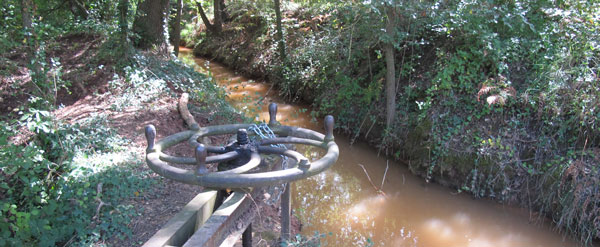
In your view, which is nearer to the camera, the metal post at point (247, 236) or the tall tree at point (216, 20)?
the metal post at point (247, 236)

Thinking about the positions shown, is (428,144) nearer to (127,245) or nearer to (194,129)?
(194,129)

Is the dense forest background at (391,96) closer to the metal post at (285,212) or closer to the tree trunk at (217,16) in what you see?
the metal post at (285,212)

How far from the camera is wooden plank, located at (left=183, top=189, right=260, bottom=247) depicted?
220 centimetres

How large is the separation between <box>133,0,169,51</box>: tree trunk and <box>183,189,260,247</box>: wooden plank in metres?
4.96

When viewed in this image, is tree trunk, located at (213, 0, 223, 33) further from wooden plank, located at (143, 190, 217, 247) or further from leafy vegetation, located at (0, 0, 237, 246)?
wooden plank, located at (143, 190, 217, 247)

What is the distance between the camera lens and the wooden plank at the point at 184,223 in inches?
85.5

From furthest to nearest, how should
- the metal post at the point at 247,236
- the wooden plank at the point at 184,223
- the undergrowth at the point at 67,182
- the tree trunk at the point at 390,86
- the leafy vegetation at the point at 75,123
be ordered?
the tree trunk at the point at 390,86
the leafy vegetation at the point at 75,123
the undergrowth at the point at 67,182
the metal post at the point at 247,236
the wooden plank at the point at 184,223

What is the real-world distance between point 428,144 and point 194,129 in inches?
147

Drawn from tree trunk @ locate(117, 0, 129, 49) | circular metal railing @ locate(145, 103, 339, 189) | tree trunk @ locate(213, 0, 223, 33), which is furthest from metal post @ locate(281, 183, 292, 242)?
tree trunk @ locate(213, 0, 223, 33)

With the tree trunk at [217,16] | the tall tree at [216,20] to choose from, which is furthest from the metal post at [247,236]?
the tall tree at [216,20]

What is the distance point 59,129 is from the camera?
14.1 ft

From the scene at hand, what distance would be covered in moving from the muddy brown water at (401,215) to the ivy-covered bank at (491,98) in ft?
0.70

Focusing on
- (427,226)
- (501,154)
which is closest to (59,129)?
(427,226)

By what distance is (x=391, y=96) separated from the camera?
6250 mm
